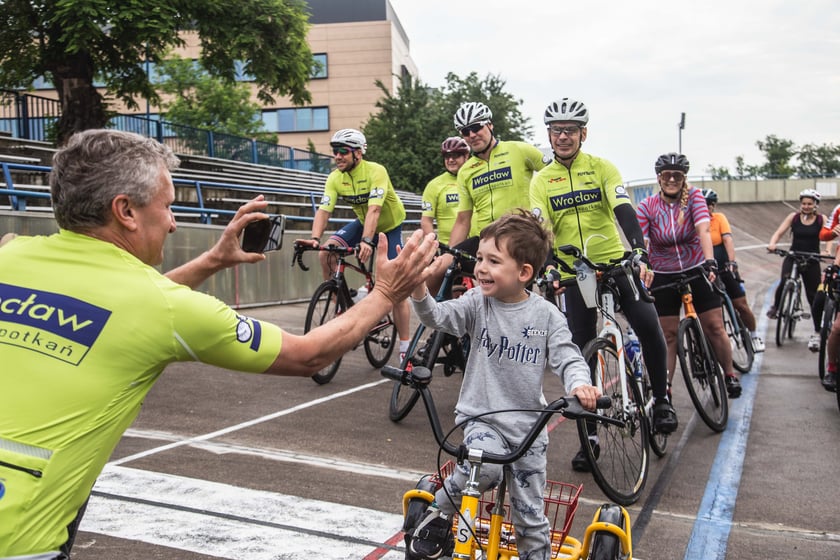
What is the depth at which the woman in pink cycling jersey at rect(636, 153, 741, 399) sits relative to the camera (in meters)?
7.29

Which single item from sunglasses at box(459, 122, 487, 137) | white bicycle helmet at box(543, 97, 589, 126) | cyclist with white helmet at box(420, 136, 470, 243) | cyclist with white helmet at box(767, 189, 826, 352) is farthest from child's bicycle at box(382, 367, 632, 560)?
cyclist with white helmet at box(767, 189, 826, 352)

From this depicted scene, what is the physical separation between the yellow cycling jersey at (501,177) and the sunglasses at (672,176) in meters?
1.02

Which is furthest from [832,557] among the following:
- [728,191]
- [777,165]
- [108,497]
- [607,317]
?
[777,165]

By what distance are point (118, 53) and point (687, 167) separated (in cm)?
1889

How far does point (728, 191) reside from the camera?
62.2 meters

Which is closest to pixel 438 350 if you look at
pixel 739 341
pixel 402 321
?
pixel 402 321

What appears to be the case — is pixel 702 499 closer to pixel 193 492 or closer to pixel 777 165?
pixel 193 492

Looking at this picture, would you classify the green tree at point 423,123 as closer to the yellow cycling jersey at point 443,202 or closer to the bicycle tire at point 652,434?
the yellow cycling jersey at point 443,202

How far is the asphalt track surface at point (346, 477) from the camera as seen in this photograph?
13.9 ft

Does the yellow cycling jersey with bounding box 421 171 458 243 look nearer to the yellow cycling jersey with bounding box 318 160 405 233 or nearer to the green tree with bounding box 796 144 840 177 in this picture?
the yellow cycling jersey with bounding box 318 160 405 233

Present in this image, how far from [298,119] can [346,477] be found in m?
68.4

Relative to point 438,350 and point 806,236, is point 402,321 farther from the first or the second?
point 806,236

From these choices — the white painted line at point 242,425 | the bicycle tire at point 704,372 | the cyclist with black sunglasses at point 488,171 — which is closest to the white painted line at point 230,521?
the white painted line at point 242,425

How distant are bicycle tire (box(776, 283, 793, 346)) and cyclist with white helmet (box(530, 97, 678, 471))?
732 cm
